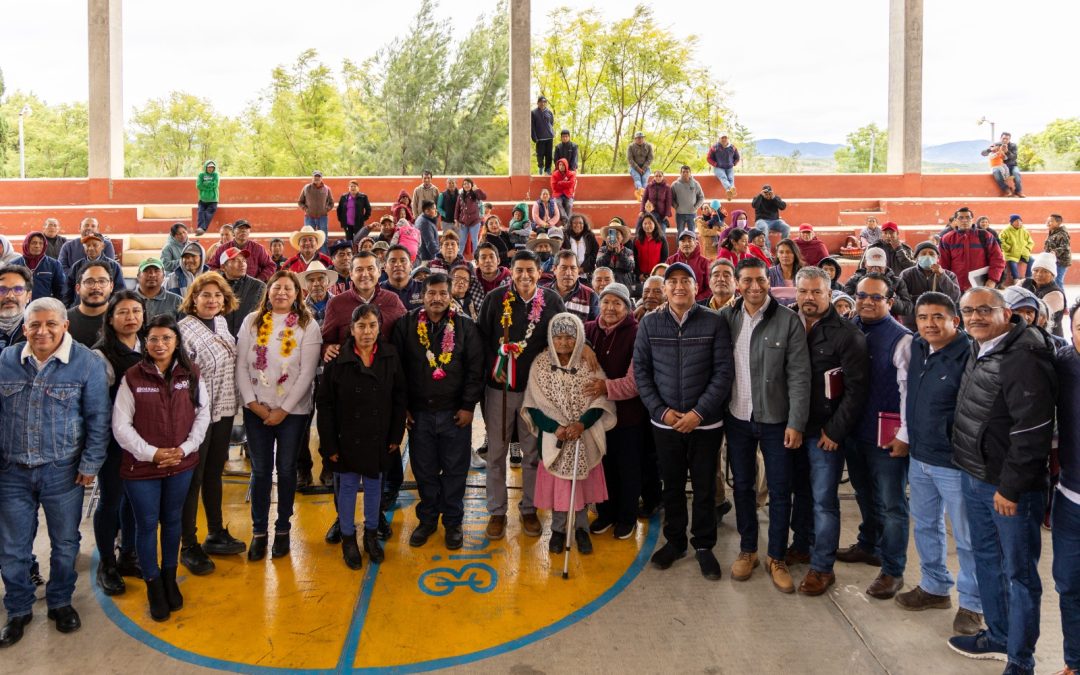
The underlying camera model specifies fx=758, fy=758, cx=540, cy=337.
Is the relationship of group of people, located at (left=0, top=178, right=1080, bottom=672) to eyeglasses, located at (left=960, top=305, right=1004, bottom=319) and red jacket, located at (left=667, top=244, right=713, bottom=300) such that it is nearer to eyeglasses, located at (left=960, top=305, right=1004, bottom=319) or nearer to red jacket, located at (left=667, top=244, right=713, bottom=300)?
eyeglasses, located at (left=960, top=305, right=1004, bottom=319)

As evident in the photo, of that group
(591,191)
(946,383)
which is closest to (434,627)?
(946,383)

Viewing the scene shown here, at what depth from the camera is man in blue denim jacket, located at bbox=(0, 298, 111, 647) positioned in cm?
405

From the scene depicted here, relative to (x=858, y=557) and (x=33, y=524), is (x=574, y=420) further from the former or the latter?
(x=33, y=524)

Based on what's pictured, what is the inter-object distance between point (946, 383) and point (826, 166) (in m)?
53.9

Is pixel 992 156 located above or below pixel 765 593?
above

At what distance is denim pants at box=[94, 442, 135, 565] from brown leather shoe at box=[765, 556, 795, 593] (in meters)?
4.11

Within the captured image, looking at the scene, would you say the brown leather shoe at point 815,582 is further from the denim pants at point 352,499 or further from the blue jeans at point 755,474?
the denim pants at point 352,499

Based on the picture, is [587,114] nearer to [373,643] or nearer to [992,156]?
[992,156]

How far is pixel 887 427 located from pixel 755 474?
2.91 ft

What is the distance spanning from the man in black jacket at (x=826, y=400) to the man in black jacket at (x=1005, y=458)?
74cm

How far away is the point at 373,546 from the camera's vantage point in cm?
521

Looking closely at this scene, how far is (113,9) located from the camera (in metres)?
19.1

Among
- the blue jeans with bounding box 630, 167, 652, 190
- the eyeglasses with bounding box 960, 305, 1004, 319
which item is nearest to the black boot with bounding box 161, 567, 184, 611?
the eyeglasses with bounding box 960, 305, 1004, 319

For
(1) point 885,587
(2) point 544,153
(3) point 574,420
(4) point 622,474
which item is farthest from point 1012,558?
(2) point 544,153
